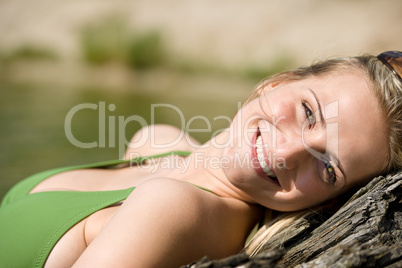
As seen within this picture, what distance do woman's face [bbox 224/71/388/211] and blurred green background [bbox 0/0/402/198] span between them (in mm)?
3039

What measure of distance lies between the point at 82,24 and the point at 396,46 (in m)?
4.29

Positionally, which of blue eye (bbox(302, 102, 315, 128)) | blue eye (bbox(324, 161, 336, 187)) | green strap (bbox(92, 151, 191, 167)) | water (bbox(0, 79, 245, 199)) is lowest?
water (bbox(0, 79, 245, 199))

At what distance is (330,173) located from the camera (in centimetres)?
167

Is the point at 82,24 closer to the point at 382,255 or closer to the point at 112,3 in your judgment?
the point at 112,3

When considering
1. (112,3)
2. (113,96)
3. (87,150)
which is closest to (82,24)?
(112,3)

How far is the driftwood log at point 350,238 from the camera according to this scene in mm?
1217

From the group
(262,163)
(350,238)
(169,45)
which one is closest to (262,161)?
(262,163)

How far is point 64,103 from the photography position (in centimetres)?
479

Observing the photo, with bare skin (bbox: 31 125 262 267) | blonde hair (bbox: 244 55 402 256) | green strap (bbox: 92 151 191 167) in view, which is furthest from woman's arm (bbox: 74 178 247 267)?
green strap (bbox: 92 151 191 167)

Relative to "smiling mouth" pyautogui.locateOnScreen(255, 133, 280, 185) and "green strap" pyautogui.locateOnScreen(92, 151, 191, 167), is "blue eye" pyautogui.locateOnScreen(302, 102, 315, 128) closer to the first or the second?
"smiling mouth" pyautogui.locateOnScreen(255, 133, 280, 185)

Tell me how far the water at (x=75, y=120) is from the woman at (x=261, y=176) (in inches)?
58.4

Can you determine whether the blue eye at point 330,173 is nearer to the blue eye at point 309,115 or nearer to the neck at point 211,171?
the blue eye at point 309,115

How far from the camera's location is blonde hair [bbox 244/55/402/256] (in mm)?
1645

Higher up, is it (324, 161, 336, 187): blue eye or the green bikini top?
(324, 161, 336, 187): blue eye
